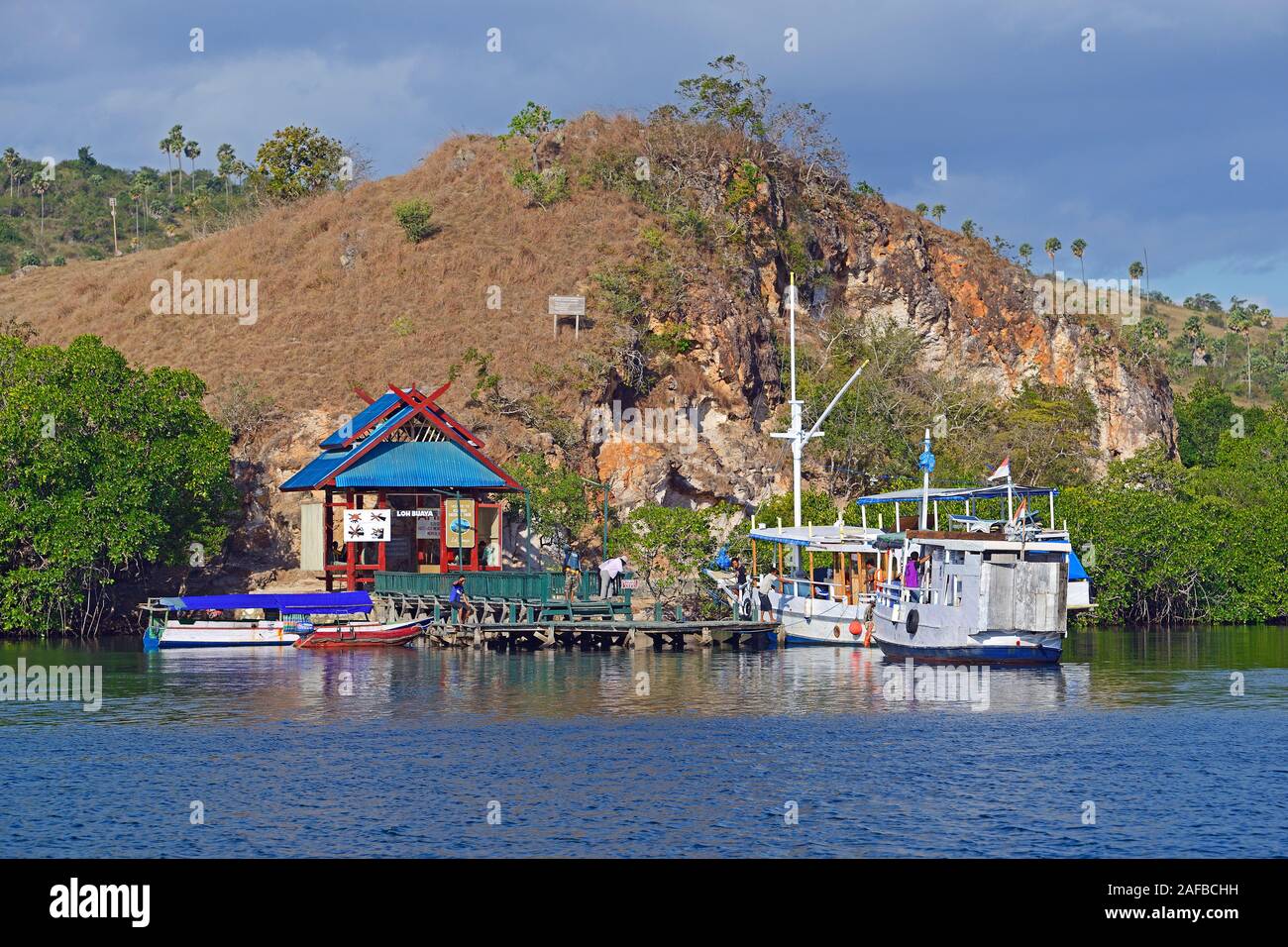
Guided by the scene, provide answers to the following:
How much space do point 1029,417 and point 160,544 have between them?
57.3 m

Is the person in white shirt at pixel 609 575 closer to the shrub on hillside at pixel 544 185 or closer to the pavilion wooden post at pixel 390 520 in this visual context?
the pavilion wooden post at pixel 390 520

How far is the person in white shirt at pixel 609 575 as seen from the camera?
216 ft

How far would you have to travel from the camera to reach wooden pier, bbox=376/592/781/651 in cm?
6281

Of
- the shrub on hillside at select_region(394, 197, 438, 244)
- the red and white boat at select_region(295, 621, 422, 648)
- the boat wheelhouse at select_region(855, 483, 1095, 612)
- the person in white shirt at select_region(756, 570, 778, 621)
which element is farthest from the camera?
the shrub on hillside at select_region(394, 197, 438, 244)

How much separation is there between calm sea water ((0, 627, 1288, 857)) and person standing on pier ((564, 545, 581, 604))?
41.8ft

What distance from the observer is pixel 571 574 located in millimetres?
70750

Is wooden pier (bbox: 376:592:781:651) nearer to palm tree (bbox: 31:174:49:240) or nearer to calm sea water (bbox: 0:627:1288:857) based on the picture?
calm sea water (bbox: 0:627:1288:857)

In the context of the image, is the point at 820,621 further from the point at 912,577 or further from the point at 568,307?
the point at 568,307

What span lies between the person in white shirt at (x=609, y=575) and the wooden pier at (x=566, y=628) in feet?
5.03

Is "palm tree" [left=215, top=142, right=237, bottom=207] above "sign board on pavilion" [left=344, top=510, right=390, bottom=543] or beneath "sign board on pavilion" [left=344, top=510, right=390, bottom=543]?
above

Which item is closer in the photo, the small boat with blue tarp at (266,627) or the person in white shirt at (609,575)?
the small boat with blue tarp at (266,627)

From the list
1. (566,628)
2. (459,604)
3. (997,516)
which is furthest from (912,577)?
(997,516)

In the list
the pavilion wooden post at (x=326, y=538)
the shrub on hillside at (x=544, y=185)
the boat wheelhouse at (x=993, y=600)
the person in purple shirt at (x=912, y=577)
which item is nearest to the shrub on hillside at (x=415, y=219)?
the shrub on hillside at (x=544, y=185)

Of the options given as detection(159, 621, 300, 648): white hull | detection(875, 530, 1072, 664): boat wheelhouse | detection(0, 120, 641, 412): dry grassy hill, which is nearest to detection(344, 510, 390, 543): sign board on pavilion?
detection(159, 621, 300, 648): white hull
